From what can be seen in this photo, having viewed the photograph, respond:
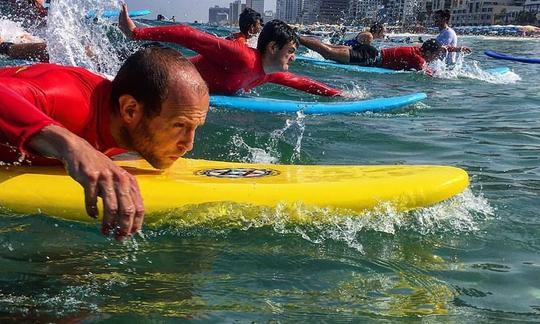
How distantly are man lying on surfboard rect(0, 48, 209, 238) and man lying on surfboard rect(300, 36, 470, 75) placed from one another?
9.81 m

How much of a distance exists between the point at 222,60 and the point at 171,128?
14.0 feet

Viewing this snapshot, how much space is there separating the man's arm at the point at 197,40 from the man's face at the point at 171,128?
11.6 feet

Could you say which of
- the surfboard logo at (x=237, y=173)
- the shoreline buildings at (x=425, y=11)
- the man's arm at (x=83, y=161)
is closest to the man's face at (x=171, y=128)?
the man's arm at (x=83, y=161)

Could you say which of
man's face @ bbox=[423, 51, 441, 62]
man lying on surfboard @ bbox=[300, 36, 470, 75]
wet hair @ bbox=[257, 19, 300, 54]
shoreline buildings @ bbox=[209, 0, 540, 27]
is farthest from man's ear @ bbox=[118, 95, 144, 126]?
shoreline buildings @ bbox=[209, 0, 540, 27]

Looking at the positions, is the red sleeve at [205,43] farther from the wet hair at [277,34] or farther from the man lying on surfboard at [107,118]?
the man lying on surfboard at [107,118]

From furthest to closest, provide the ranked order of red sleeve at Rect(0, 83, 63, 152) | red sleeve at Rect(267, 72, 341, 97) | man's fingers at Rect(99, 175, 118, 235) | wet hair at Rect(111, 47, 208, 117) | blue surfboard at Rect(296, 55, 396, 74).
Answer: blue surfboard at Rect(296, 55, 396, 74)
red sleeve at Rect(267, 72, 341, 97)
wet hair at Rect(111, 47, 208, 117)
red sleeve at Rect(0, 83, 63, 152)
man's fingers at Rect(99, 175, 118, 235)

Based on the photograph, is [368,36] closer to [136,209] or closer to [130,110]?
[130,110]

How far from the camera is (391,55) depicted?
41.7 feet

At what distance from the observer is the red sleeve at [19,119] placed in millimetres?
2148

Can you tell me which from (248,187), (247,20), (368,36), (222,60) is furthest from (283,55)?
(368,36)

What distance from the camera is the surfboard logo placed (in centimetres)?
344

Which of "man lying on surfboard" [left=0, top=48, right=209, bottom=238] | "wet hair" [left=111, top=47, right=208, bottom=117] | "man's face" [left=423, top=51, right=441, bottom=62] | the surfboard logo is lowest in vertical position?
the surfboard logo

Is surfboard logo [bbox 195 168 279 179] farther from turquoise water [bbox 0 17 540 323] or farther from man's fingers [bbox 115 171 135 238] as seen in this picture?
man's fingers [bbox 115 171 135 238]

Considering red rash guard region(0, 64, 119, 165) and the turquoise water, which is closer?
the turquoise water
